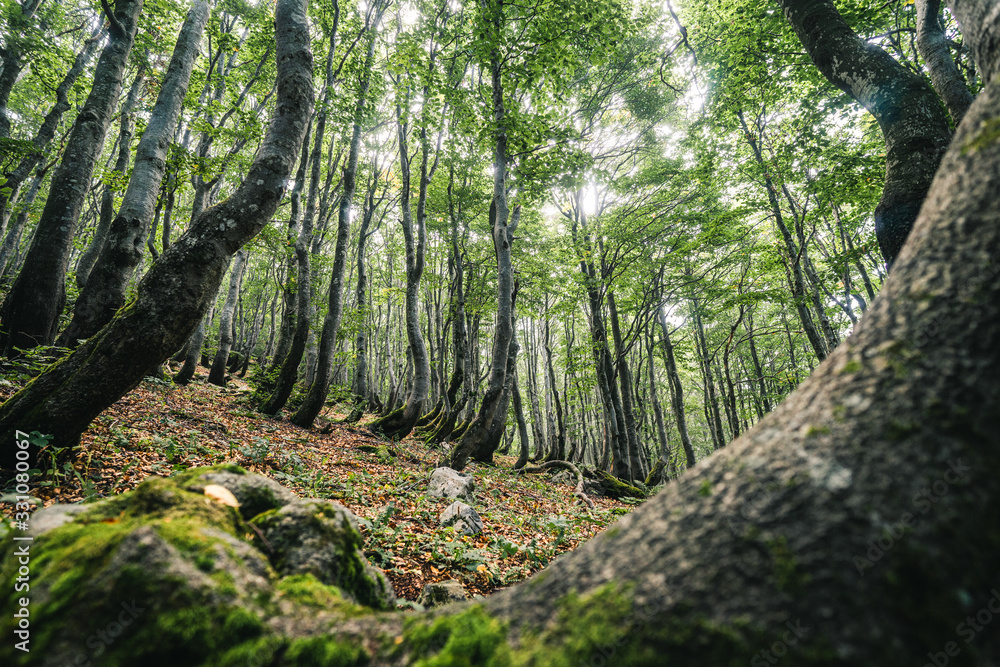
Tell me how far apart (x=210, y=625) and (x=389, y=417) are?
36.1 feet

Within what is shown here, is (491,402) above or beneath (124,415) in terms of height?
above

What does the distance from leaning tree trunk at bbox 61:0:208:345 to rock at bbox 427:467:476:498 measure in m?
5.29

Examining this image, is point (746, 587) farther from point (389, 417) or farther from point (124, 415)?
point (389, 417)

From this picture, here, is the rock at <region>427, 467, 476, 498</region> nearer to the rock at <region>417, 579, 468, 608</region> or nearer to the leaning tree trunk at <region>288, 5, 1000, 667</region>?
the rock at <region>417, 579, 468, 608</region>

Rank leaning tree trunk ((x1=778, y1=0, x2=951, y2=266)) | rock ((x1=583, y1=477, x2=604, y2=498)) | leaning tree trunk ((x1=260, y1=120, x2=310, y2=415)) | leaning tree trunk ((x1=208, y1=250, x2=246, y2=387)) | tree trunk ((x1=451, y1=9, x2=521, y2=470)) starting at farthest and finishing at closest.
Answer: leaning tree trunk ((x1=208, y1=250, x2=246, y2=387)) → rock ((x1=583, y1=477, x2=604, y2=498)) → leaning tree trunk ((x1=260, y1=120, x2=310, y2=415)) → tree trunk ((x1=451, y1=9, x2=521, y2=470)) → leaning tree trunk ((x1=778, y1=0, x2=951, y2=266))

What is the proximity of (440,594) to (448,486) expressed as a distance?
10.6ft

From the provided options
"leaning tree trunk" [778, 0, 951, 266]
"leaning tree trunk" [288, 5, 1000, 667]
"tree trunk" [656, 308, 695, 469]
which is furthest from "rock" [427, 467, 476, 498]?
"tree trunk" [656, 308, 695, 469]

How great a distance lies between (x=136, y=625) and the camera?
3.90 ft

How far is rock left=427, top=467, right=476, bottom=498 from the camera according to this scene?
19.4 feet

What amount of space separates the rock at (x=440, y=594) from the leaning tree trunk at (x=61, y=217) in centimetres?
667

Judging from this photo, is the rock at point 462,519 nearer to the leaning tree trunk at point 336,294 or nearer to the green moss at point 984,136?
the green moss at point 984,136

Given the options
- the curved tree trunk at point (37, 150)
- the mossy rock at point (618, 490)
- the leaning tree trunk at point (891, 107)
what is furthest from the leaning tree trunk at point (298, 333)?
the leaning tree trunk at point (891, 107)

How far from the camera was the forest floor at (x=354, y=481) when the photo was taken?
357 centimetres

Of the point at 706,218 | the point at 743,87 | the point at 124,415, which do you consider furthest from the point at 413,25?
the point at 124,415
